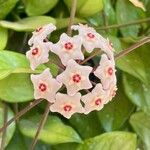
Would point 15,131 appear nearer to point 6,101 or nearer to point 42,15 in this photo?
point 6,101

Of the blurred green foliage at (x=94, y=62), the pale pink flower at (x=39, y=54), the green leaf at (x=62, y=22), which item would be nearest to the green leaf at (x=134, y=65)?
the blurred green foliage at (x=94, y=62)

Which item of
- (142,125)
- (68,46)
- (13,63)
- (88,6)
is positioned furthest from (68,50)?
(142,125)

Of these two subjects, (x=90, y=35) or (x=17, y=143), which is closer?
(x=90, y=35)

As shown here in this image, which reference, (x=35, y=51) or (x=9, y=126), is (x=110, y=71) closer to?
(x=35, y=51)

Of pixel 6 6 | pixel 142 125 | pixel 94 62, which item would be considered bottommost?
pixel 142 125

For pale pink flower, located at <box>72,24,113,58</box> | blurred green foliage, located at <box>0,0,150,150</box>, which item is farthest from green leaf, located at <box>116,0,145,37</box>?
pale pink flower, located at <box>72,24,113,58</box>

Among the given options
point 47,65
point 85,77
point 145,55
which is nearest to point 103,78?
point 85,77
